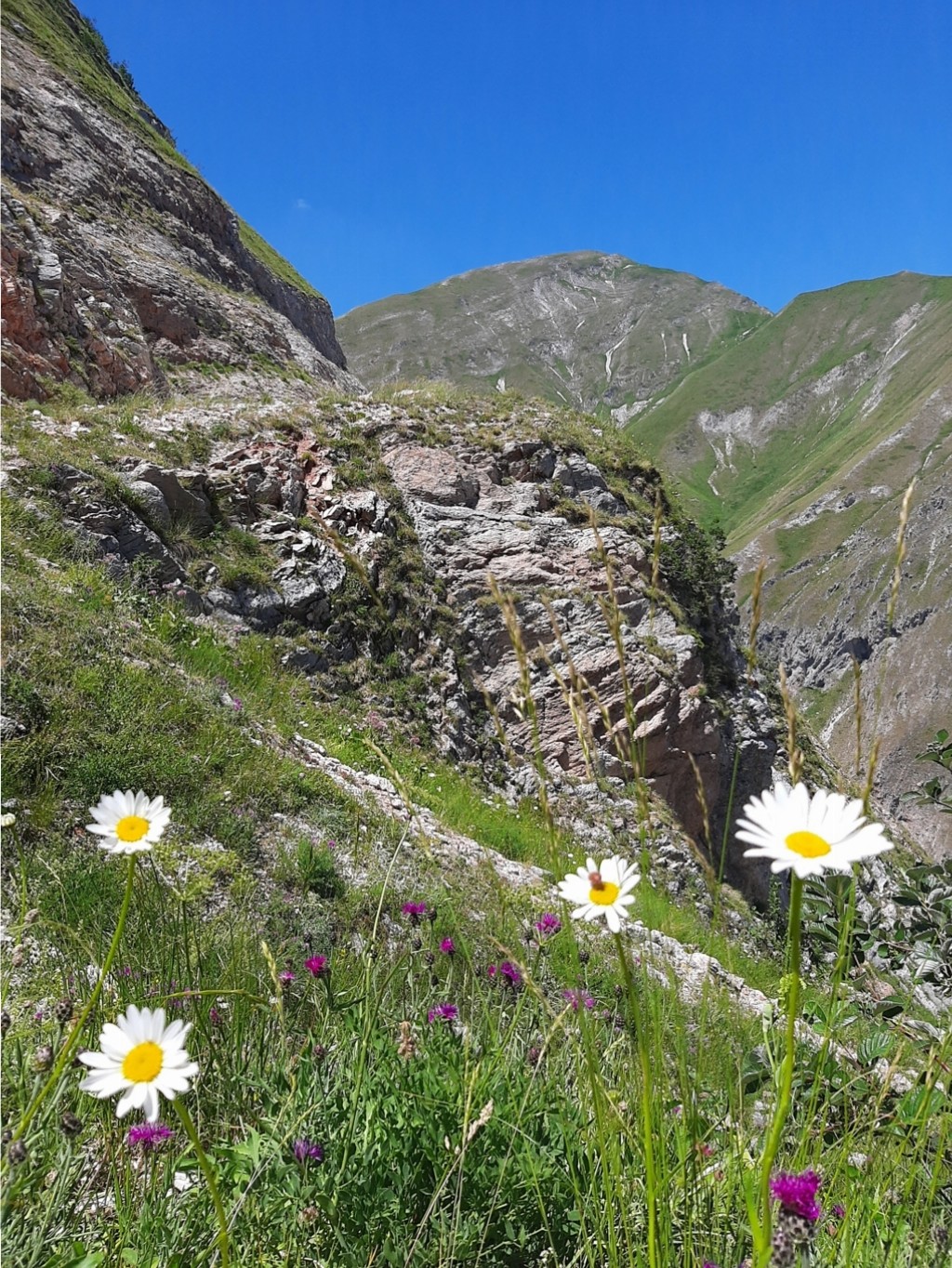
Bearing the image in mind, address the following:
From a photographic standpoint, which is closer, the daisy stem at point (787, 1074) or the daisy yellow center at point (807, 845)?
the daisy stem at point (787, 1074)

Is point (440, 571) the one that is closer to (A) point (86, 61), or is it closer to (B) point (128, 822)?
(B) point (128, 822)

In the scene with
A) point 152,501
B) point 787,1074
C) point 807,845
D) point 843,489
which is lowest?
point 787,1074

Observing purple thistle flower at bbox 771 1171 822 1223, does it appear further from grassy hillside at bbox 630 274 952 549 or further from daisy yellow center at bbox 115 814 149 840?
grassy hillside at bbox 630 274 952 549

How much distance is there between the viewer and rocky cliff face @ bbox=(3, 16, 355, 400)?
14.4 m

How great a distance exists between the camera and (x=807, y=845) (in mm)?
872

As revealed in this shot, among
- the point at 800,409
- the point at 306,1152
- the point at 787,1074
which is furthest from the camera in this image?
the point at 800,409

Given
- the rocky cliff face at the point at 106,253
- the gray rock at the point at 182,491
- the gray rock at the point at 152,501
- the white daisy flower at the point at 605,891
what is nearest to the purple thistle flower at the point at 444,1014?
the white daisy flower at the point at 605,891

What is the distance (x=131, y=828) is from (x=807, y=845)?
117 cm

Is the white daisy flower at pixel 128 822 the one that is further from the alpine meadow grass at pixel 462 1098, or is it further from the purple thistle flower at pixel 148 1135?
the purple thistle flower at pixel 148 1135

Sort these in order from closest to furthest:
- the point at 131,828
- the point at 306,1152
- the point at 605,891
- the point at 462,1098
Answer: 1. the point at 605,891
2. the point at 131,828
3. the point at 306,1152
4. the point at 462,1098

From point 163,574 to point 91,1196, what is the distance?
8.69m

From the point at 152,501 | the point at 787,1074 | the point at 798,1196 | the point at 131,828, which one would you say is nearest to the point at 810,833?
the point at 787,1074

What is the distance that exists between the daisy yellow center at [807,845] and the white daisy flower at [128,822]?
1019mm

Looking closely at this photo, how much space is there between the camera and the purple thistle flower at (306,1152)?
158 centimetres
